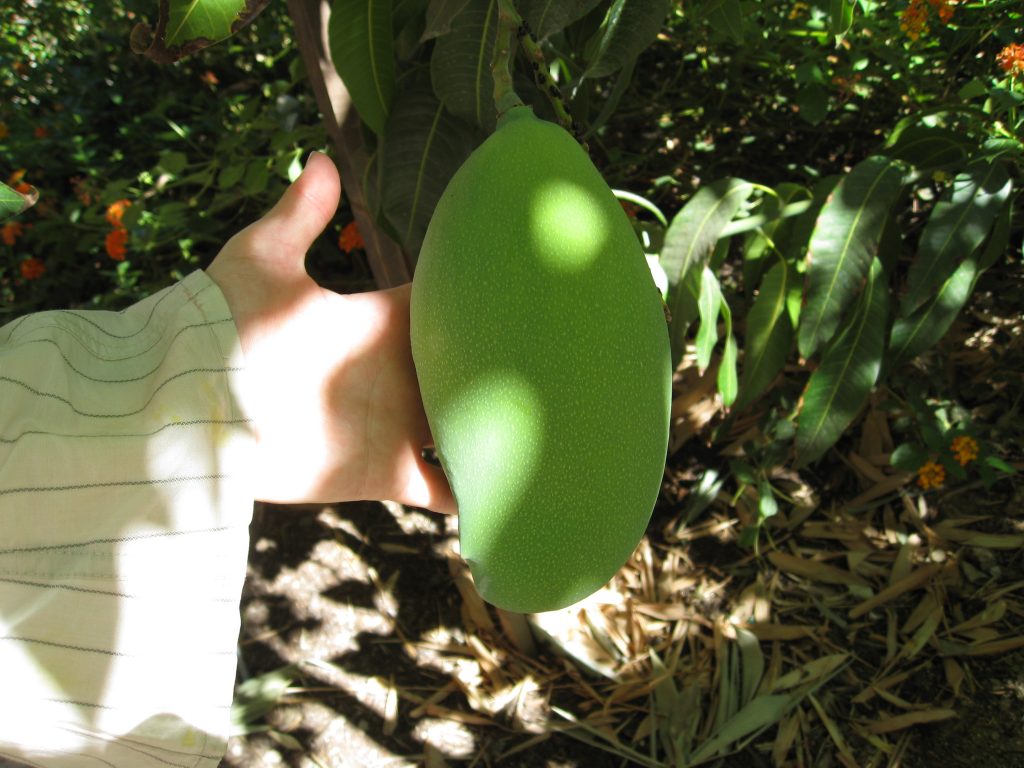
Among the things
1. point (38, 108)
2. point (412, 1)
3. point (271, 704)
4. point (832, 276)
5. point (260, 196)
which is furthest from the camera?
point (38, 108)

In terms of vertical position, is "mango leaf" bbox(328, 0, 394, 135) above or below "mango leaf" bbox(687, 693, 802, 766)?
above

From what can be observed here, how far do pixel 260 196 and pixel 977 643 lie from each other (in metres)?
1.96

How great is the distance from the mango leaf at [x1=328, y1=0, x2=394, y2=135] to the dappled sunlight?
441 millimetres

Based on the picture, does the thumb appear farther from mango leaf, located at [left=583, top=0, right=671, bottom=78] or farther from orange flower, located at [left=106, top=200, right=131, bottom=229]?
orange flower, located at [left=106, top=200, right=131, bottom=229]

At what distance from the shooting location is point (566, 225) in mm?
800

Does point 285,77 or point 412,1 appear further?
point 285,77

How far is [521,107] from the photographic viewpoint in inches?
35.4

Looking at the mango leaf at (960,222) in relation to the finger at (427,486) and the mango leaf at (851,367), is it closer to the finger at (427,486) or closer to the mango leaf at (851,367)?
the mango leaf at (851,367)

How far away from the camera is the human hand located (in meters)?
1.14

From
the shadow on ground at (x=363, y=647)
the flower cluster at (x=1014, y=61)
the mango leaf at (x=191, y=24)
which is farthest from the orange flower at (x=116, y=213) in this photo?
Result: the flower cluster at (x=1014, y=61)

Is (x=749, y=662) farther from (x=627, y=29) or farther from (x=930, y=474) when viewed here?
(x=627, y=29)

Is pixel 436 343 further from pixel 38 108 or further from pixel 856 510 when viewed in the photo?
pixel 38 108

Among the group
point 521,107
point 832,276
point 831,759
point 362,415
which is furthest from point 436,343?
point 831,759

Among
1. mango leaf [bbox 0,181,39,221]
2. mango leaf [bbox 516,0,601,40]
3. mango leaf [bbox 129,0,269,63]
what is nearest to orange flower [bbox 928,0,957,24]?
mango leaf [bbox 516,0,601,40]
